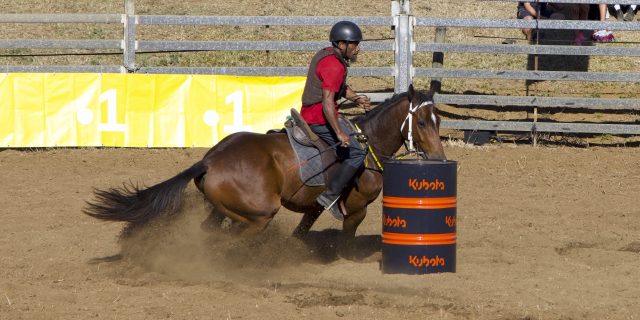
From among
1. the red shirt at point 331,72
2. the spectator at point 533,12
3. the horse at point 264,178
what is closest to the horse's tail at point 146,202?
the horse at point 264,178

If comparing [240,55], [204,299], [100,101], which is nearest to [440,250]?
[204,299]

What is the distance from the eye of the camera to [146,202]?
846 centimetres

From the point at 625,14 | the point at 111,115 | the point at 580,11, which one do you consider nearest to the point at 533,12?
the point at 580,11

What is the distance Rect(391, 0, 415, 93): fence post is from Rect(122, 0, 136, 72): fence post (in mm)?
4002

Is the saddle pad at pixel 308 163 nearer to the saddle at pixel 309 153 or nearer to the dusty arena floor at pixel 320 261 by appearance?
the saddle at pixel 309 153

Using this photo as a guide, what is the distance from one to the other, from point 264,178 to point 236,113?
6199 millimetres

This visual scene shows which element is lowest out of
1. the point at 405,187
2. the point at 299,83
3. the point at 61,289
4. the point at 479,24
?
the point at 61,289

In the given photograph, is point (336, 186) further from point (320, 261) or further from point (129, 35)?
point (129, 35)

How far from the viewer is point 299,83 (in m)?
14.6

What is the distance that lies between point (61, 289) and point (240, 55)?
1298cm

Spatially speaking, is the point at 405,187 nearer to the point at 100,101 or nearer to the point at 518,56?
the point at 100,101

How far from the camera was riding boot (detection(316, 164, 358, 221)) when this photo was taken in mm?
8547

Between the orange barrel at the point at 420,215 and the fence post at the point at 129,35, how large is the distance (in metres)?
7.88

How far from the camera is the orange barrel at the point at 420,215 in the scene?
26.5 ft
